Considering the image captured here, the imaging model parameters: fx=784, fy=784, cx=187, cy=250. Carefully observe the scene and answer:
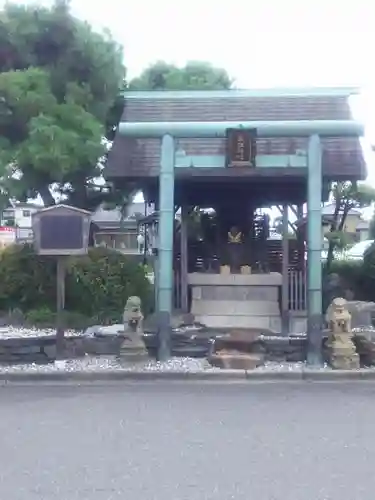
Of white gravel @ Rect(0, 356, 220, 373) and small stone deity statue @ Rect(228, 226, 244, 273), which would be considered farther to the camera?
small stone deity statue @ Rect(228, 226, 244, 273)

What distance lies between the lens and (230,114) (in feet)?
56.0

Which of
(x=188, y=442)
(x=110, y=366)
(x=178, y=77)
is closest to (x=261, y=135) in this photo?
(x=110, y=366)

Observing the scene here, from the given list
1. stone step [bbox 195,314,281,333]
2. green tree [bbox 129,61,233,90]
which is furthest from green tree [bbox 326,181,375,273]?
stone step [bbox 195,314,281,333]

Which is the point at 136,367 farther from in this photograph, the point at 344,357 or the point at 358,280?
the point at 358,280

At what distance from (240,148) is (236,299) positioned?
5258 mm

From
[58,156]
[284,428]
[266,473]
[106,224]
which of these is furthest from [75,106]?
[106,224]

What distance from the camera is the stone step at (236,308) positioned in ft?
55.9

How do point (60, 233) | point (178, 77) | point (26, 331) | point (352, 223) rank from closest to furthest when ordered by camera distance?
point (60, 233) < point (26, 331) < point (178, 77) < point (352, 223)

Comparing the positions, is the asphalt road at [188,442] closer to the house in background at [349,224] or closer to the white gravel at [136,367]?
the white gravel at [136,367]

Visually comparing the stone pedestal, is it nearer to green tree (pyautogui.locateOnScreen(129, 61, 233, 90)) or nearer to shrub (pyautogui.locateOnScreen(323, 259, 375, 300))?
shrub (pyautogui.locateOnScreen(323, 259, 375, 300))

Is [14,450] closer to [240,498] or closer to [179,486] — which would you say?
[179,486]

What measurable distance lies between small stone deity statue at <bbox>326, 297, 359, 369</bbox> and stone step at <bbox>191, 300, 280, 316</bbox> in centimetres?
474

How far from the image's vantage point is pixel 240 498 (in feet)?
17.9

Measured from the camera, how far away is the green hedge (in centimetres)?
1803
